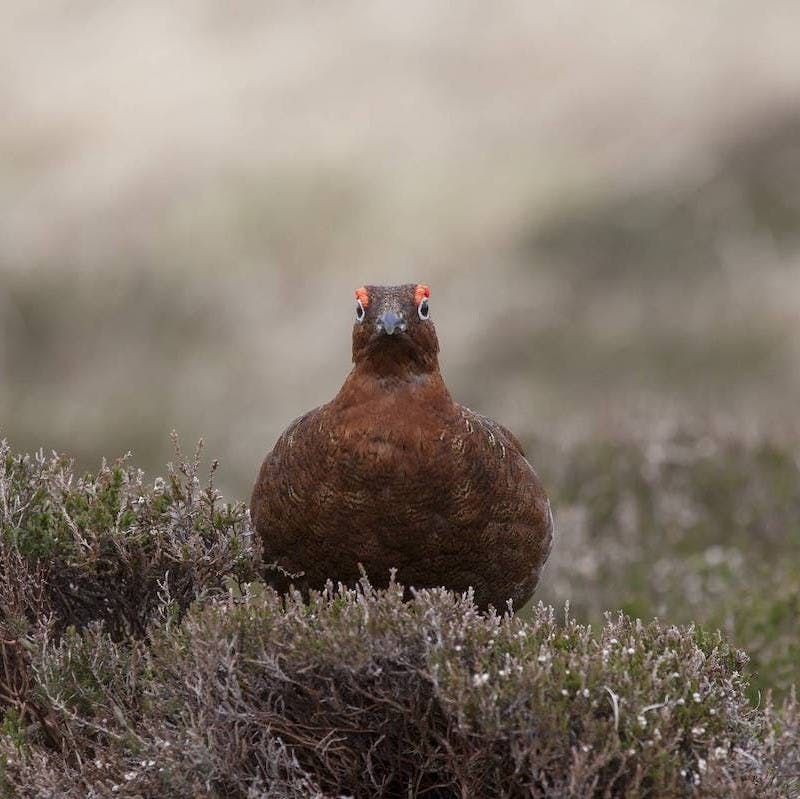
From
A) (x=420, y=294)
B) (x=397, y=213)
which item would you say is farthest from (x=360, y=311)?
(x=397, y=213)

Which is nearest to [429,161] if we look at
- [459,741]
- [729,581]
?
[729,581]

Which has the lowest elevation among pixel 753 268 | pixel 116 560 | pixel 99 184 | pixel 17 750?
pixel 17 750

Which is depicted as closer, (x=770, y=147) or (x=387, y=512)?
(x=387, y=512)

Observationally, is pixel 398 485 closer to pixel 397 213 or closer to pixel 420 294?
pixel 420 294

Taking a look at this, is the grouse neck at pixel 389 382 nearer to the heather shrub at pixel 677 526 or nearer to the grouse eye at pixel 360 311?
the grouse eye at pixel 360 311

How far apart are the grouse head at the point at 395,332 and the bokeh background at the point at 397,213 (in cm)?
616

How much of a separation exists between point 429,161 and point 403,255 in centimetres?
216

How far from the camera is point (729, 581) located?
8.73 metres

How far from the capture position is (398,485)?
480 cm

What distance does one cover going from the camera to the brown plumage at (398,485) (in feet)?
15.8

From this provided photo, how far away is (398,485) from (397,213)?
1246cm

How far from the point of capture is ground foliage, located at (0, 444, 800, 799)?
3619 millimetres

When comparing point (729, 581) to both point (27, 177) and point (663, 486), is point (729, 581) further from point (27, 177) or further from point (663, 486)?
point (27, 177)

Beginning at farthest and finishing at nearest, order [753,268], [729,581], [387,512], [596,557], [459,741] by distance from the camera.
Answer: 1. [753,268]
2. [596,557]
3. [729,581]
4. [387,512]
5. [459,741]
